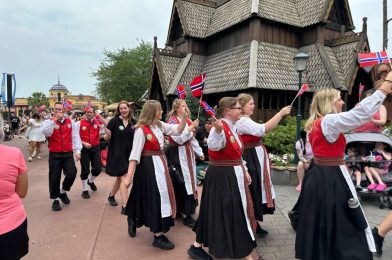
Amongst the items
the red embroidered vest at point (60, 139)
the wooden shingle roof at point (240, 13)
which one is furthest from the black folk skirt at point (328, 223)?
the wooden shingle roof at point (240, 13)

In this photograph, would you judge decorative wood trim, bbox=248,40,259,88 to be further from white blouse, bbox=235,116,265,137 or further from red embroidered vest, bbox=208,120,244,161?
red embroidered vest, bbox=208,120,244,161

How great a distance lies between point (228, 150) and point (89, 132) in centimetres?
435

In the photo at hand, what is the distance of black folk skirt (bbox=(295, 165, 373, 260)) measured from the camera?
273 centimetres

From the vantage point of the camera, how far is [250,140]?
13.9 feet

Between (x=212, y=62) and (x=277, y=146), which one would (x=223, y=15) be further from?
(x=277, y=146)

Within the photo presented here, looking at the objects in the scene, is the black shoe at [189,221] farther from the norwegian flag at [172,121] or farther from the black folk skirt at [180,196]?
the norwegian flag at [172,121]

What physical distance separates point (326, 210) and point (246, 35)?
12.5m

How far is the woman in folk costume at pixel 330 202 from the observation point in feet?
8.91

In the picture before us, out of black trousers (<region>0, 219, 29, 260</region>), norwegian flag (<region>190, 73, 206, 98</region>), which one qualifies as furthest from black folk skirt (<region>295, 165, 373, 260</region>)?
black trousers (<region>0, 219, 29, 260</region>)

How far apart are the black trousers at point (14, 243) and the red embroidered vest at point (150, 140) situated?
1.93 meters

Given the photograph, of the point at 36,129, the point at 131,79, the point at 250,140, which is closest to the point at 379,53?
the point at 250,140

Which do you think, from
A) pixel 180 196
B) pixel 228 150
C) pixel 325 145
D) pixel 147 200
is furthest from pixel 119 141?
pixel 325 145

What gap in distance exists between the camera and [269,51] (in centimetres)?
1356

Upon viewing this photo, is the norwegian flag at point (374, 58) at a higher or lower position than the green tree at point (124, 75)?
lower
